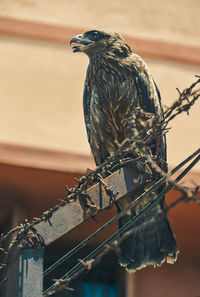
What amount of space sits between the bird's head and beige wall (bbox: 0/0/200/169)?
1388 mm

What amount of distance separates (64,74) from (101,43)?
65.3 inches

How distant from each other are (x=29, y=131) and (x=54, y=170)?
1.75ft

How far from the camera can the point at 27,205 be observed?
579cm

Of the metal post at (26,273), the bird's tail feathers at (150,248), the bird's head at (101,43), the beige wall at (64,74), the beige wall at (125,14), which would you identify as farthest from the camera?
the beige wall at (125,14)

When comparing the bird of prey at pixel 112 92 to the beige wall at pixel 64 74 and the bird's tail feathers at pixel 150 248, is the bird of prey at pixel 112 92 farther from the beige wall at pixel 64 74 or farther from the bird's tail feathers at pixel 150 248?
the beige wall at pixel 64 74

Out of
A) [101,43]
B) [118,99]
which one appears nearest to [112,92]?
[118,99]

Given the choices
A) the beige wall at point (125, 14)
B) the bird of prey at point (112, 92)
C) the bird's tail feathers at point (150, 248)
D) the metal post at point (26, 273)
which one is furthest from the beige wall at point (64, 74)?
the metal post at point (26, 273)

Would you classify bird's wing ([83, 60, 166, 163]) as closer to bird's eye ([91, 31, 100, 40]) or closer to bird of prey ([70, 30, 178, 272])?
bird of prey ([70, 30, 178, 272])

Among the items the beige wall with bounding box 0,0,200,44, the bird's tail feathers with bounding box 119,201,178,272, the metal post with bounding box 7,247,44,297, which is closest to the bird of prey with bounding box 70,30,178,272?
the bird's tail feathers with bounding box 119,201,178,272

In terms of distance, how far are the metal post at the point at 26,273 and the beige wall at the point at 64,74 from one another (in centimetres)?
313

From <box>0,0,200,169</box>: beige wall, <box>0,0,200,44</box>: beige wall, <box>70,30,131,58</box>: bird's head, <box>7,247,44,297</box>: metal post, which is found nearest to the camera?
<box>7,247,44,297</box>: metal post

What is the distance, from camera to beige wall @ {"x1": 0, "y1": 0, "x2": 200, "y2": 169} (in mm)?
5723

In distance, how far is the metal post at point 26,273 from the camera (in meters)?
2.38

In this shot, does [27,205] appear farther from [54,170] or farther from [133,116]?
[133,116]
